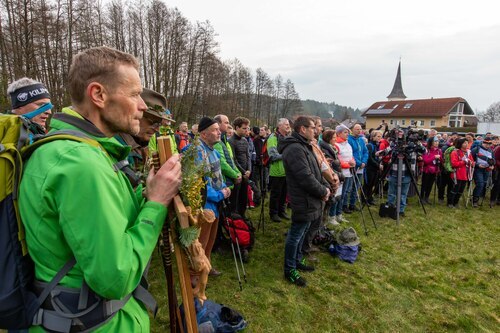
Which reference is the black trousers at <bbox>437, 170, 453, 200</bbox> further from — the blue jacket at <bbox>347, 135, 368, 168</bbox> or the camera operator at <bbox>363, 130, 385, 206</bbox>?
the blue jacket at <bbox>347, 135, 368, 168</bbox>

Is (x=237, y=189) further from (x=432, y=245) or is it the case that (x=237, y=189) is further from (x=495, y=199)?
(x=495, y=199)

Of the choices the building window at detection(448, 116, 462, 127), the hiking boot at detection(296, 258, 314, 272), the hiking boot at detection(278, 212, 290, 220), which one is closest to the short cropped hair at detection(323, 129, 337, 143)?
the hiking boot at detection(278, 212, 290, 220)

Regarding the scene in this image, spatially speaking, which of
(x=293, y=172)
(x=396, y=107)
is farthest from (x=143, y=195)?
(x=396, y=107)

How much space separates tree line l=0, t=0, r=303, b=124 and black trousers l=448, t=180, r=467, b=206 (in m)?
10.1

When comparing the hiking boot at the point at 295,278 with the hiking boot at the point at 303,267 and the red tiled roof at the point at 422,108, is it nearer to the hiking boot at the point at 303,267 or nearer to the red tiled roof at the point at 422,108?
the hiking boot at the point at 303,267

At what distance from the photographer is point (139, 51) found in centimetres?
2866

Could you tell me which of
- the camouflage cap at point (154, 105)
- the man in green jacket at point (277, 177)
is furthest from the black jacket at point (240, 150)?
the camouflage cap at point (154, 105)

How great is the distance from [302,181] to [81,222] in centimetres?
329

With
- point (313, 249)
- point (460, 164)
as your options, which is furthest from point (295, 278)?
point (460, 164)

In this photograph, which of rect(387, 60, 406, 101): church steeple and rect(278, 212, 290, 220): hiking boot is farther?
rect(387, 60, 406, 101): church steeple

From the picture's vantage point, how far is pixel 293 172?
13.4ft

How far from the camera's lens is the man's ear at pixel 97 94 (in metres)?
1.23

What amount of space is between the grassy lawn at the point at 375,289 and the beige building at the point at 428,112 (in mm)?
51837

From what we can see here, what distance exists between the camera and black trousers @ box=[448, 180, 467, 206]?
896cm
